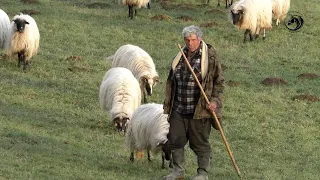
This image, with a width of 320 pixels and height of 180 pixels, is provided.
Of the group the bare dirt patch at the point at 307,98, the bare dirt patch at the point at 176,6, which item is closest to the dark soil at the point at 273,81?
the bare dirt patch at the point at 307,98

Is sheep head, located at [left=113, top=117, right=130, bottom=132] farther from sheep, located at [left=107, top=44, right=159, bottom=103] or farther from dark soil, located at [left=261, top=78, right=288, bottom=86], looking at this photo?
dark soil, located at [left=261, top=78, right=288, bottom=86]

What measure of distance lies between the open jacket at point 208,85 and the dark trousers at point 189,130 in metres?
0.12

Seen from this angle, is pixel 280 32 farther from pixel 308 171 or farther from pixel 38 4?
pixel 308 171

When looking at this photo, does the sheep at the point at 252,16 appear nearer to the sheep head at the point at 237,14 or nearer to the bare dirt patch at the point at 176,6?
the sheep head at the point at 237,14

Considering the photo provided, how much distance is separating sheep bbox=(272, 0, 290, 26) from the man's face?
17.7 meters

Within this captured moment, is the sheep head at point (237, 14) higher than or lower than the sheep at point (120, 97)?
higher

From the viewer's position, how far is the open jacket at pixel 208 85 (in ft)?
31.7

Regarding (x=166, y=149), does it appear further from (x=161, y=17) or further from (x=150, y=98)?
(x=161, y=17)

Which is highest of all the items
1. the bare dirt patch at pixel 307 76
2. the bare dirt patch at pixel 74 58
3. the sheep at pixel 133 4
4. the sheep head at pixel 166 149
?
the sheep at pixel 133 4

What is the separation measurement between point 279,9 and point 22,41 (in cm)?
1041

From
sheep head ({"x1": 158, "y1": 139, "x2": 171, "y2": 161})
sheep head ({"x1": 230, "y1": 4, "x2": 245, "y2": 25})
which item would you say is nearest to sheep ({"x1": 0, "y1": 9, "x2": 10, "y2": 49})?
sheep head ({"x1": 230, "y1": 4, "x2": 245, "y2": 25})

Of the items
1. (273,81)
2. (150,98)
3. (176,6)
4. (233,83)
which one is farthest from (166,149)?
(176,6)

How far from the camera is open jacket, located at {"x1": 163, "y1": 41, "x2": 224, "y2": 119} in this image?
31.7ft

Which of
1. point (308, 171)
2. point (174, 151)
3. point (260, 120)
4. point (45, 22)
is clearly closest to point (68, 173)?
point (174, 151)
